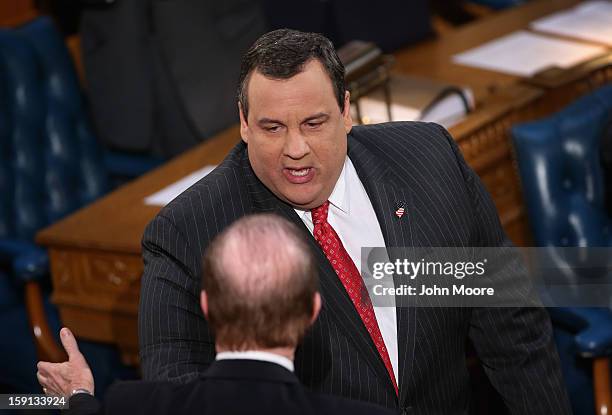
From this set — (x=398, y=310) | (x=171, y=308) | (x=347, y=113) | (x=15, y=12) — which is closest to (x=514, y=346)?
(x=398, y=310)

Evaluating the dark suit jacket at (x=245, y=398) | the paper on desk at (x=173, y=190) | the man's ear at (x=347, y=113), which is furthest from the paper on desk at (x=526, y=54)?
the dark suit jacket at (x=245, y=398)

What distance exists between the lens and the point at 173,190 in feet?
12.8

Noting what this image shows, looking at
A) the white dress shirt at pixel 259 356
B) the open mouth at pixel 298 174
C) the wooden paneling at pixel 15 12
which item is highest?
the wooden paneling at pixel 15 12

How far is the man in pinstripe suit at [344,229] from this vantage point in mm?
2234

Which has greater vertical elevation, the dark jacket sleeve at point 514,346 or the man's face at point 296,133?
the man's face at point 296,133

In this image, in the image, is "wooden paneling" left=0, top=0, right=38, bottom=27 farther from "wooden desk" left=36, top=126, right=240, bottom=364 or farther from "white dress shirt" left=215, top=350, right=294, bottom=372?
"white dress shirt" left=215, top=350, right=294, bottom=372

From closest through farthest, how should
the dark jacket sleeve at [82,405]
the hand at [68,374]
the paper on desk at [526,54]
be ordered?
the dark jacket sleeve at [82,405]
the hand at [68,374]
the paper on desk at [526,54]

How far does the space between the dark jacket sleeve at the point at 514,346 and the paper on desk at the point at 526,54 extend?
2.19 meters

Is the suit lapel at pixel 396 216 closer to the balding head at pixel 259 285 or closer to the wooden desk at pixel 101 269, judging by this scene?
the balding head at pixel 259 285

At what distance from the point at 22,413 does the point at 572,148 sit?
1.98 m

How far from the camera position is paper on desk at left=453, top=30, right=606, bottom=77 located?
484cm

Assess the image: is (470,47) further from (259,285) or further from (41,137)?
(259,285)

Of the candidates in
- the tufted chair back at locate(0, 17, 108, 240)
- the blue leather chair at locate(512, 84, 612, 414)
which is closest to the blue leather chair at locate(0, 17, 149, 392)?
the tufted chair back at locate(0, 17, 108, 240)

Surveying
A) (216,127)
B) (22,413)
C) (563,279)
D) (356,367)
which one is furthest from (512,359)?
(216,127)
